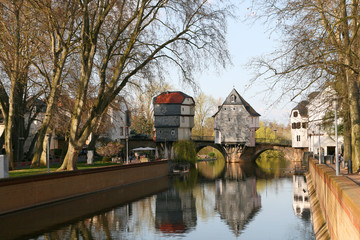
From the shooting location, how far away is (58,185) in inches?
1178

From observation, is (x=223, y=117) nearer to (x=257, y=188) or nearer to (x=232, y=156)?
(x=232, y=156)

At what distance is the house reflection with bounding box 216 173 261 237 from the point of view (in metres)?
24.7

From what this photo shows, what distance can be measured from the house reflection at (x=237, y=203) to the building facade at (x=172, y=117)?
122 ft

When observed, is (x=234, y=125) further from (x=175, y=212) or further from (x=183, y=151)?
(x=175, y=212)

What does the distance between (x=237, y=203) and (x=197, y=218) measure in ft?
23.6

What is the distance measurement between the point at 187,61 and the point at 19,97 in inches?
789

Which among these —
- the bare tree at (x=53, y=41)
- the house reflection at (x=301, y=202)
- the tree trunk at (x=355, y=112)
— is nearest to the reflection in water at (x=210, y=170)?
the house reflection at (x=301, y=202)

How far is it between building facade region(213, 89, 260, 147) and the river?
54.9m

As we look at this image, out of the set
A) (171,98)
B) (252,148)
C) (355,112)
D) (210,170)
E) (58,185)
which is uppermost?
(171,98)

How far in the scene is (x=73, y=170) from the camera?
107 ft

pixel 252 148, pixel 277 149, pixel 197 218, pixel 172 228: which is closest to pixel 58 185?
pixel 197 218

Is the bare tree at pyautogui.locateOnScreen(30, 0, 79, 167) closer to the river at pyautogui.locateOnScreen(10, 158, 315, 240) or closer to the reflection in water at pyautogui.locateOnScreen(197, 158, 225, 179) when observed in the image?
the river at pyautogui.locateOnScreen(10, 158, 315, 240)

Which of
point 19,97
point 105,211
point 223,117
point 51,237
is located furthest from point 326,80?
point 223,117

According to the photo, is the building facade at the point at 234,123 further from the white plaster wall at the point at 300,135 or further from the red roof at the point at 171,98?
the red roof at the point at 171,98
